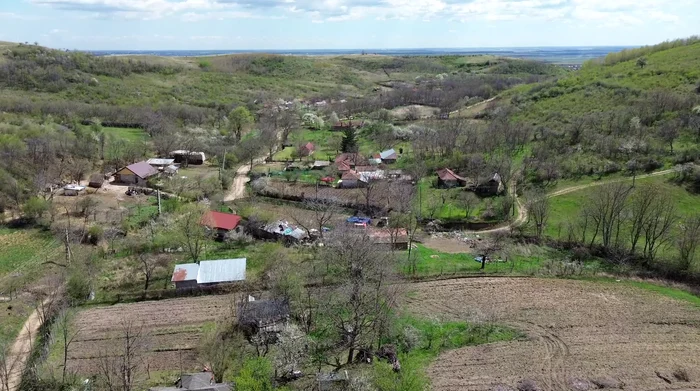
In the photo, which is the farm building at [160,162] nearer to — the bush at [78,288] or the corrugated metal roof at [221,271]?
the bush at [78,288]

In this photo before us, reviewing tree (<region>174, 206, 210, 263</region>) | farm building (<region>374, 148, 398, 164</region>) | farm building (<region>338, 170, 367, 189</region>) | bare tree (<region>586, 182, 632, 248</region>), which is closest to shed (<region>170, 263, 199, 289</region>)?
tree (<region>174, 206, 210, 263</region>)

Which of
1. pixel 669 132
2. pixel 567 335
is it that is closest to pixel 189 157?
pixel 567 335

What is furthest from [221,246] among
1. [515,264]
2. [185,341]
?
[515,264]

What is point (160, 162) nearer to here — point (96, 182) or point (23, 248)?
point (96, 182)

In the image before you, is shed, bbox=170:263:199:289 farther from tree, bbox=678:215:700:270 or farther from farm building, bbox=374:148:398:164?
farm building, bbox=374:148:398:164

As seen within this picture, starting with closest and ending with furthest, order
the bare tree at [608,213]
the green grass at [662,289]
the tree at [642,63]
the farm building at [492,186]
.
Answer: the green grass at [662,289], the bare tree at [608,213], the farm building at [492,186], the tree at [642,63]

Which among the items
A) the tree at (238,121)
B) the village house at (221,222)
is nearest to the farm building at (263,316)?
the village house at (221,222)
